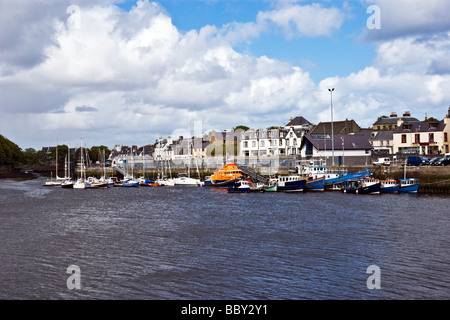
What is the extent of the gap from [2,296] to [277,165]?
260 ft

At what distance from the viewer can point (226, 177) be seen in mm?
90000

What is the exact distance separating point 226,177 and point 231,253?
204 feet

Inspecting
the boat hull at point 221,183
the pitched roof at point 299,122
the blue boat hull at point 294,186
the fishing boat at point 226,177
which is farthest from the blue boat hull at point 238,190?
the pitched roof at point 299,122

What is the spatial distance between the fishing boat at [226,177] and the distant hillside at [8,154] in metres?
86.6

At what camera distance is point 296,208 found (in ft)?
163

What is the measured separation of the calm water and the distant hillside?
111 meters

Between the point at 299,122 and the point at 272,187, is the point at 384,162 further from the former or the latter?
the point at 299,122

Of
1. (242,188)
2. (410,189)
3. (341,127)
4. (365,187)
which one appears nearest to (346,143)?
(365,187)

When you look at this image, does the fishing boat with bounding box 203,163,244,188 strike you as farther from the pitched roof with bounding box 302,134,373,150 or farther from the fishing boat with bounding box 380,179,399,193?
the fishing boat with bounding box 380,179,399,193

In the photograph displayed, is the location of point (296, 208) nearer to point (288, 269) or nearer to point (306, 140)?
point (288, 269)

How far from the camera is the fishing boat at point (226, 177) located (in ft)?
290

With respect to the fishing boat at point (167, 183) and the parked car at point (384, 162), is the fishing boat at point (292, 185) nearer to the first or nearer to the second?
the parked car at point (384, 162)
